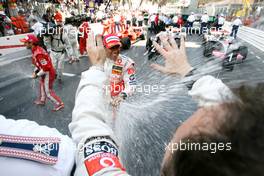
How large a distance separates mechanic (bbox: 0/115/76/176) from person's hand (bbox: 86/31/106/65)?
1.57ft

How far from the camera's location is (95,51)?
1.29 meters

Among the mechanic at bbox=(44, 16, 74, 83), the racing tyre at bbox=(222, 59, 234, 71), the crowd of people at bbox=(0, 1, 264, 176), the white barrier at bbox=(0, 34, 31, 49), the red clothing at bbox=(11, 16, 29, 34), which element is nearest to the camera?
the crowd of people at bbox=(0, 1, 264, 176)

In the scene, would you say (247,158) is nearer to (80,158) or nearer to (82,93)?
(80,158)

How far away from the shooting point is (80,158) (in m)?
0.87

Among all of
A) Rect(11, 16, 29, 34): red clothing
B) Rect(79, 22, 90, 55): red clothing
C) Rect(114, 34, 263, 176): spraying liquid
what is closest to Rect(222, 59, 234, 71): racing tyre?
Rect(114, 34, 263, 176): spraying liquid

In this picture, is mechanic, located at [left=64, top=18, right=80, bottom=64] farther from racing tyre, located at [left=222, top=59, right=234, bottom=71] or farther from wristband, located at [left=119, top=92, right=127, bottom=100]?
wristband, located at [left=119, top=92, right=127, bottom=100]

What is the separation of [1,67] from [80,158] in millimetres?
8344

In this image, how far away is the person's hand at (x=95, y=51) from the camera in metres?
1.25

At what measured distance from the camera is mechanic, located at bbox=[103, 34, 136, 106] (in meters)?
2.90

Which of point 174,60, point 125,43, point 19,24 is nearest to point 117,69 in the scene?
point 174,60

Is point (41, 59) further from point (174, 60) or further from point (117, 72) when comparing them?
point (174, 60)

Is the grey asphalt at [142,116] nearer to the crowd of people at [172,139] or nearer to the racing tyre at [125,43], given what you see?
the crowd of people at [172,139]

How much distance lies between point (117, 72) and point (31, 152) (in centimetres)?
225

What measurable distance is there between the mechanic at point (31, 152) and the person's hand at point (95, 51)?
48 cm
